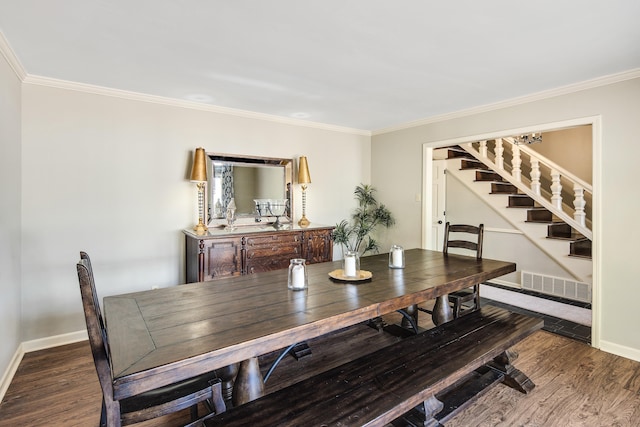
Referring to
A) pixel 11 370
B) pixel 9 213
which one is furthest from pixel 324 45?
pixel 11 370

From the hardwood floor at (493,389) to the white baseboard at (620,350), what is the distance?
0.08 m

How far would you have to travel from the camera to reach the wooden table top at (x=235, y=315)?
120 centimetres

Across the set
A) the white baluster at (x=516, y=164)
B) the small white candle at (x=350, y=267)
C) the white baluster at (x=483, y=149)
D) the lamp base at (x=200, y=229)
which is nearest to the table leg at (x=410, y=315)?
the small white candle at (x=350, y=267)

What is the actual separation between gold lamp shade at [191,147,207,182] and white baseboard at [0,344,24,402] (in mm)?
2011

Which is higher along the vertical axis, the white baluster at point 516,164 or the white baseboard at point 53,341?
the white baluster at point 516,164

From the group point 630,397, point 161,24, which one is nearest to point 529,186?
Result: point 630,397

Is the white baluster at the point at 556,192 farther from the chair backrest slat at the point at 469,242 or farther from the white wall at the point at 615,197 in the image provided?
the chair backrest slat at the point at 469,242

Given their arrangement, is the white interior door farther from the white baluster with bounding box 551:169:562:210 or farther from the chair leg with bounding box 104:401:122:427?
the chair leg with bounding box 104:401:122:427

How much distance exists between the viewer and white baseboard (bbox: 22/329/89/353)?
9.38 ft

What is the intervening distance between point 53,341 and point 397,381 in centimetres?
310

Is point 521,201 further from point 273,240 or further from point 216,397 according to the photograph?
point 216,397

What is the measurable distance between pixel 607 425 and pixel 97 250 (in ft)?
13.4

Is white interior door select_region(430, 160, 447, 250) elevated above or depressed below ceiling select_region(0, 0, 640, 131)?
below

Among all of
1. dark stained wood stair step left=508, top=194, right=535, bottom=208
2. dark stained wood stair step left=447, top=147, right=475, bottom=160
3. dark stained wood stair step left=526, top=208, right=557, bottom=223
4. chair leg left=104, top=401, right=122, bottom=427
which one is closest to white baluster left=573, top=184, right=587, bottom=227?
dark stained wood stair step left=526, top=208, right=557, bottom=223
